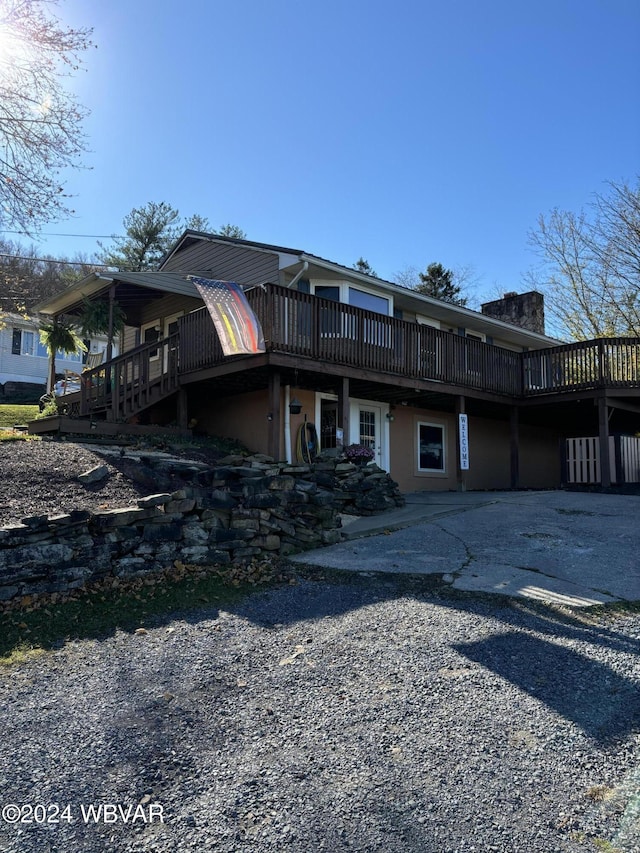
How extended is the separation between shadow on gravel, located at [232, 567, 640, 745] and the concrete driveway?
0.41 meters

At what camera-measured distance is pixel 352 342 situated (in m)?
12.6

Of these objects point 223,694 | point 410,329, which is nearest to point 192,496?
point 223,694

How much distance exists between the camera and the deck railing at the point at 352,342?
11391 mm

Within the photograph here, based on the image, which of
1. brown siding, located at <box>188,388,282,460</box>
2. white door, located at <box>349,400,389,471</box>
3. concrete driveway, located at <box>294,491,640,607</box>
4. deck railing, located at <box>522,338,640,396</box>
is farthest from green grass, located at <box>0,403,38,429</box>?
deck railing, located at <box>522,338,640,396</box>

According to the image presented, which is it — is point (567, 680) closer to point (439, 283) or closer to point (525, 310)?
point (525, 310)

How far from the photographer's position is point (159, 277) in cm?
1476

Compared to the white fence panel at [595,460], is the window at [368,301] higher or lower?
higher

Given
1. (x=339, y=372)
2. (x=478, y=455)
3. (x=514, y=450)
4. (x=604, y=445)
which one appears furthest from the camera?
(x=478, y=455)

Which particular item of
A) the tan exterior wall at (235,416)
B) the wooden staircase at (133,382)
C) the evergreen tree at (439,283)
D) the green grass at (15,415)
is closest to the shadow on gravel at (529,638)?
the tan exterior wall at (235,416)

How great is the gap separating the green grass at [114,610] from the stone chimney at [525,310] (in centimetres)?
1928

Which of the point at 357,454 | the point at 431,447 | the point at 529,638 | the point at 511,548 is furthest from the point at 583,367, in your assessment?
the point at 529,638

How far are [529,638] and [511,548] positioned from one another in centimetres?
322

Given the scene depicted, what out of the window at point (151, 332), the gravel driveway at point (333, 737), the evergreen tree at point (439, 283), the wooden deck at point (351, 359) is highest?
the evergreen tree at point (439, 283)

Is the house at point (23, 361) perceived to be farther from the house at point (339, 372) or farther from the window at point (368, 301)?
the window at point (368, 301)
